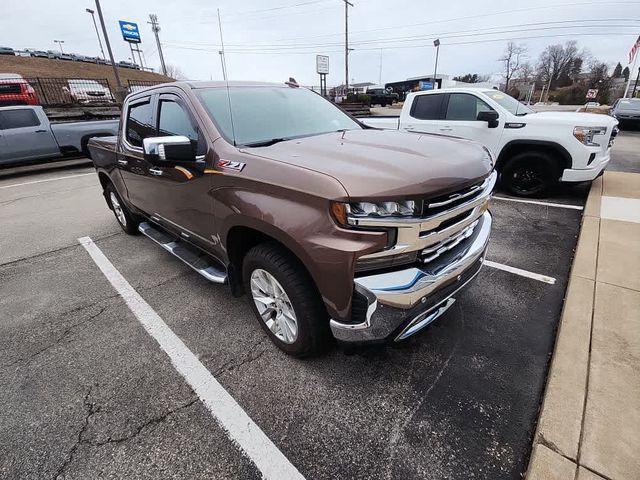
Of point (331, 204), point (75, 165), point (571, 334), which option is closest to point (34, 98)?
point (75, 165)

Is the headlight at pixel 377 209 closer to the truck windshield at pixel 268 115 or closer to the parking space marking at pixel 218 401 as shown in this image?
the truck windshield at pixel 268 115

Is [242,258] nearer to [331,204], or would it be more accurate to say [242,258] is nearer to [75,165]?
[331,204]

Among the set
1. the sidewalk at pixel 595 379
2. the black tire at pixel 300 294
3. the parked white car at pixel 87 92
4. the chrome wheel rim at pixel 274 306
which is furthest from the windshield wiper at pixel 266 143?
the parked white car at pixel 87 92

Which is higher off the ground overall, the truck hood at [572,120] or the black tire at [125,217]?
the truck hood at [572,120]

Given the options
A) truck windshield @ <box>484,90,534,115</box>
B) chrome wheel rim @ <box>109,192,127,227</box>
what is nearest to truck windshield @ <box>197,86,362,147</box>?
chrome wheel rim @ <box>109,192,127,227</box>

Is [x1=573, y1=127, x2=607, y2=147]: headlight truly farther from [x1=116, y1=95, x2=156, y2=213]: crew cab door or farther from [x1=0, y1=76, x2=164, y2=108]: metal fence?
[x1=0, y1=76, x2=164, y2=108]: metal fence

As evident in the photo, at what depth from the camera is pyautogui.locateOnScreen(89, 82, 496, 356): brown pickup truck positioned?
1.74m

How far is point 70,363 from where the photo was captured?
8.36 ft

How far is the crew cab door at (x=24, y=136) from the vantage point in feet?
30.3

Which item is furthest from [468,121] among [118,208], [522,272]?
[118,208]

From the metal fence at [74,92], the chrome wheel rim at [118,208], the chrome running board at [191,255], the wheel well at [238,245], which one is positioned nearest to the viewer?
the wheel well at [238,245]

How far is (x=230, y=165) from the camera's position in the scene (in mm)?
2254

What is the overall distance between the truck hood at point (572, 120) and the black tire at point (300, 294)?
552cm

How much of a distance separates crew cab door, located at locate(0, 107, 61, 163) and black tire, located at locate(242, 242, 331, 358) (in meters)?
10.9
